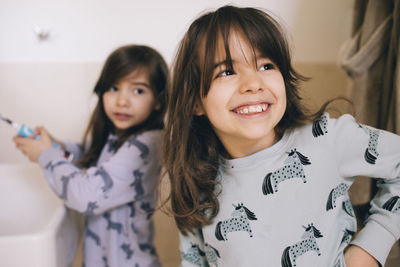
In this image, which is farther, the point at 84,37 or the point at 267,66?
the point at 84,37

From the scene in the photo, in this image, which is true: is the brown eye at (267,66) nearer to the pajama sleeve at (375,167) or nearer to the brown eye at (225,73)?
the brown eye at (225,73)

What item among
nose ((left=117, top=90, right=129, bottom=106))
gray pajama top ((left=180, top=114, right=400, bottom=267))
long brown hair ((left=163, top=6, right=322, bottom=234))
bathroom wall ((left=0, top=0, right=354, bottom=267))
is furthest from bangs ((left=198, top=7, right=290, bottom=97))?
bathroom wall ((left=0, top=0, right=354, bottom=267))

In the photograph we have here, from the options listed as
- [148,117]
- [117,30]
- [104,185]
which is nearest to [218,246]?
[104,185]

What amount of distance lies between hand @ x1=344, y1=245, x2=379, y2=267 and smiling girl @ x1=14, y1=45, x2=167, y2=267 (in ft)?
1.47

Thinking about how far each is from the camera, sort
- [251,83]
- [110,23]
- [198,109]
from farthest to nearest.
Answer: [110,23] < [198,109] < [251,83]

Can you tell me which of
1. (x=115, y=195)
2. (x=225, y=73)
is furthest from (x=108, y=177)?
(x=225, y=73)

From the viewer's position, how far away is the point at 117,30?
100 cm

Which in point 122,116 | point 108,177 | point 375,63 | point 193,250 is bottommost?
point 193,250

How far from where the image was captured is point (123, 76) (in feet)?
2.69

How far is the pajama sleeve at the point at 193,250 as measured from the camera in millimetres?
692

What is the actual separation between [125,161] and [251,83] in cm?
38

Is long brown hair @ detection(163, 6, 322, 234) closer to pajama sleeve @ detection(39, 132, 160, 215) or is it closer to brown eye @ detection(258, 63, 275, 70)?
brown eye @ detection(258, 63, 275, 70)

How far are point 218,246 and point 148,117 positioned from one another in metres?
0.40

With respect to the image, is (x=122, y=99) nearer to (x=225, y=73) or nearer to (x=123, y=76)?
(x=123, y=76)
